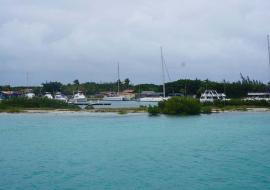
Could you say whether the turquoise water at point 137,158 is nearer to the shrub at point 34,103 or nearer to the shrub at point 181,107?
the shrub at point 181,107

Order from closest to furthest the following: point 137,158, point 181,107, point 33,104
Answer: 1. point 137,158
2. point 181,107
3. point 33,104

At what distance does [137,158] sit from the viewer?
33656 millimetres

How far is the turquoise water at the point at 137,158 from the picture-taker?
26125 mm

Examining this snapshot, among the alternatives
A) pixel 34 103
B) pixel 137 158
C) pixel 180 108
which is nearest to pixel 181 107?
pixel 180 108

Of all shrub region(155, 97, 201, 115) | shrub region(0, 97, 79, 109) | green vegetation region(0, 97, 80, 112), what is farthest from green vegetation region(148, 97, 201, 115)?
shrub region(0, 97, 79, 109)

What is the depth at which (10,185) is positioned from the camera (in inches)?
1013

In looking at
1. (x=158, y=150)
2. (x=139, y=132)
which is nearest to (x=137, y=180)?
(x=158, y=150)

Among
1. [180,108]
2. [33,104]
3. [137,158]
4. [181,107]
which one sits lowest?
[137,158]

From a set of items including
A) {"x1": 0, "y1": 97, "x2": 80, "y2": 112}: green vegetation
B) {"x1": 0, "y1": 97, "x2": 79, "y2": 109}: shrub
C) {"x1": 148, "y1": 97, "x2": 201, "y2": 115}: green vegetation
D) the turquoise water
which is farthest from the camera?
{"x1": 0, "y1": 97, "x2": 79, "y2": 109}: shrub

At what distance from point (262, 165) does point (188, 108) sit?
47674mm

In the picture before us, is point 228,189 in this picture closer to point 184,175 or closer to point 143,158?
point 184,175

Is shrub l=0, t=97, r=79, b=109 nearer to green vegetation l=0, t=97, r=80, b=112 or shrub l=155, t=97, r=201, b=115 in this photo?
green vegetation l=0, t=97, r=80, b=112

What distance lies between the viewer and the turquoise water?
2612 cm

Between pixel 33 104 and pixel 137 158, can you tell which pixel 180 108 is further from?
pixel 137 158
